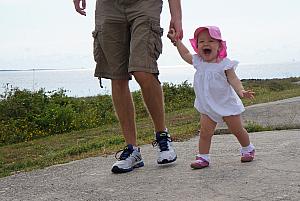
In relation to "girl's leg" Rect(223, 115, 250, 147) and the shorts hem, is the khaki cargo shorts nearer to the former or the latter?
the shorts hem

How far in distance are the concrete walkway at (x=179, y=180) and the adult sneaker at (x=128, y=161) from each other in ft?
0.20

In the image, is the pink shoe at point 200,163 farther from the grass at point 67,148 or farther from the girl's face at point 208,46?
the grass at point 67,148

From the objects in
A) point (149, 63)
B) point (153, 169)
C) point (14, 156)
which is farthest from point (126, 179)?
point (14, 156)

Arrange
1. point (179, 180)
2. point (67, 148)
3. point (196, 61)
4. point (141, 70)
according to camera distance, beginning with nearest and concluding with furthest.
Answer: point (179, 180) → point (141, 70) → point (196, 61) → point (67, 148)

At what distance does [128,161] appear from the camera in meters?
3.85

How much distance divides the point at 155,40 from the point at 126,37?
282 millimetres

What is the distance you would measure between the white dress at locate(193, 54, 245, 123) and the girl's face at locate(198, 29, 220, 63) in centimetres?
5

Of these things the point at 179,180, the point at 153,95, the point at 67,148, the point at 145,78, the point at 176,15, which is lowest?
the point at 67,148

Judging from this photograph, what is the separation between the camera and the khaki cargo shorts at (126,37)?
3.70m

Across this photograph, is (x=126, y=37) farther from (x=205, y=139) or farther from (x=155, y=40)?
(x=205, y=139)

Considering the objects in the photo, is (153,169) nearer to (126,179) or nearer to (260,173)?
(126,179)

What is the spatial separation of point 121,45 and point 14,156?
3.93 metres

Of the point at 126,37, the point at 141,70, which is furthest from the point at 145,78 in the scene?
the point at 126,37

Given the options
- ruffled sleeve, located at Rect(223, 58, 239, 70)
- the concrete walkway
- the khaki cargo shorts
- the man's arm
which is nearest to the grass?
the concrete walkway
